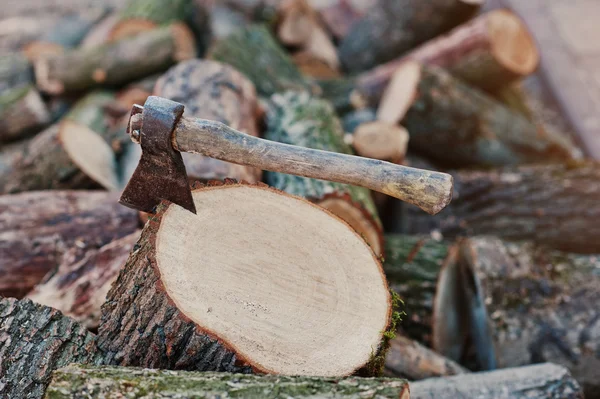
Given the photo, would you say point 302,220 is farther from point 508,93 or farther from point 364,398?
point 508,93

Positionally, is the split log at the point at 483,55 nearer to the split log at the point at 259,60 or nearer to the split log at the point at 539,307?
the split log at the point at 259,60

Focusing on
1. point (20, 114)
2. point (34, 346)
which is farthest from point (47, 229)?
point (20, 114)

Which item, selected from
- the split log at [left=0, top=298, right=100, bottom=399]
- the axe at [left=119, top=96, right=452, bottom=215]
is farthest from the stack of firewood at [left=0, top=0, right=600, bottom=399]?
the axe at [left=119, top=96, right=452, bottom=215]

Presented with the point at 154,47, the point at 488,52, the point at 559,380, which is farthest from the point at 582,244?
the point at 154,47

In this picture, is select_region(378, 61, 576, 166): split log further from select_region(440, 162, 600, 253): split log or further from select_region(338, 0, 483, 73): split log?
select_region(338, 0, 483, 73): split log

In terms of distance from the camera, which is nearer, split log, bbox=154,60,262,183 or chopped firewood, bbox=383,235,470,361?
chopped firewood, bbox=383,235,470,361

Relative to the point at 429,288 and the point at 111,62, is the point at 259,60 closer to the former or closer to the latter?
the point at 111,62

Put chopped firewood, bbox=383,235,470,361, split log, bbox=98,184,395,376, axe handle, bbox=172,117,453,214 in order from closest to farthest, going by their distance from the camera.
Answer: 1. split log, bbox=98,184,395,376
2. axe handle, bbox=172,117,453,214
3. chopped firewood, bbox=383,235,470,361

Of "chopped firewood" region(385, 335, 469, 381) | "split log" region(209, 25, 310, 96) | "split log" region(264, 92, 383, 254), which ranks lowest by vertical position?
"chopped firewood" region(385, 335, 469, 381)
